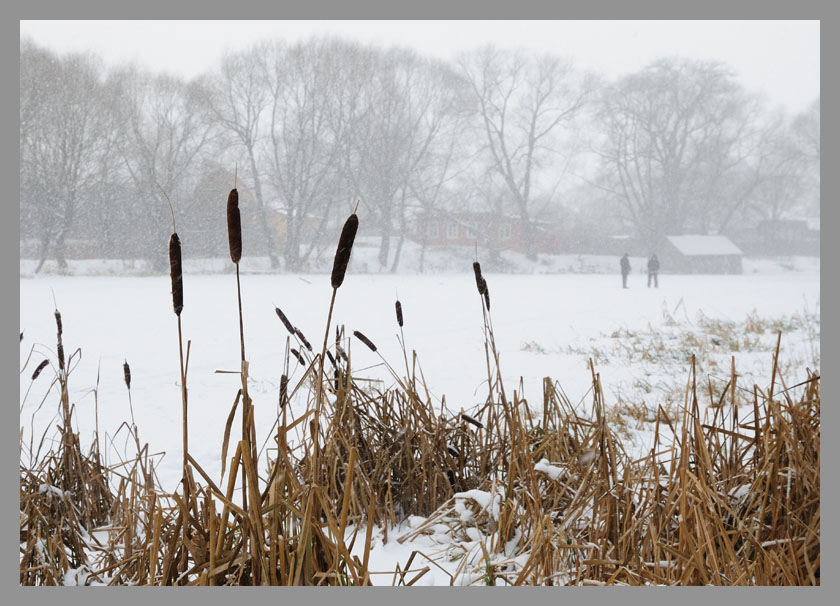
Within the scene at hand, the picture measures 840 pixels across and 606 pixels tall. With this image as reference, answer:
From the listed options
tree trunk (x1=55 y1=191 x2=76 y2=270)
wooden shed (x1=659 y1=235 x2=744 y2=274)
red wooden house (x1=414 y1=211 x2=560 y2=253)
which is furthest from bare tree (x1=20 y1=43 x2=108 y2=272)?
wooden shed (x1=659 y1=235 x2=744 y2=274)

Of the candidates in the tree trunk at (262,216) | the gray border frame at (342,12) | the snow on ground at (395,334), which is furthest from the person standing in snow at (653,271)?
the tree trunk at (262,216)

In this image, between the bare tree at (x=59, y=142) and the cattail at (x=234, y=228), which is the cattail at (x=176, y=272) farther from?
the bare tree at (x=59, y=142)

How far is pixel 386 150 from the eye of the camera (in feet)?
8.08

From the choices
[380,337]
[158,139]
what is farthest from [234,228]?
[158,139]

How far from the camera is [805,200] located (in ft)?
7.68

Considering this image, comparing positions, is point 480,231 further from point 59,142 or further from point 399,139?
point 59,142

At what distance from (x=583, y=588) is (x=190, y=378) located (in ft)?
4.61

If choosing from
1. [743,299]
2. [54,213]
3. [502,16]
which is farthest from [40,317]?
[743,299]

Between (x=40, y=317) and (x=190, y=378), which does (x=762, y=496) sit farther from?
(x=40, y=317)

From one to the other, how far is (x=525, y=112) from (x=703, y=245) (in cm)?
104

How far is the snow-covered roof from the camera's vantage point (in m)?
2.61

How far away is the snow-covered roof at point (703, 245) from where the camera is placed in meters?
2.61

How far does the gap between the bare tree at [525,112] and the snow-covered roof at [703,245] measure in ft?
2.05

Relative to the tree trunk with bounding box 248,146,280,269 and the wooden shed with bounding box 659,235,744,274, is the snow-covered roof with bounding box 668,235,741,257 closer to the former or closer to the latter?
the wooden shed with bounding box 659,235,744,274
